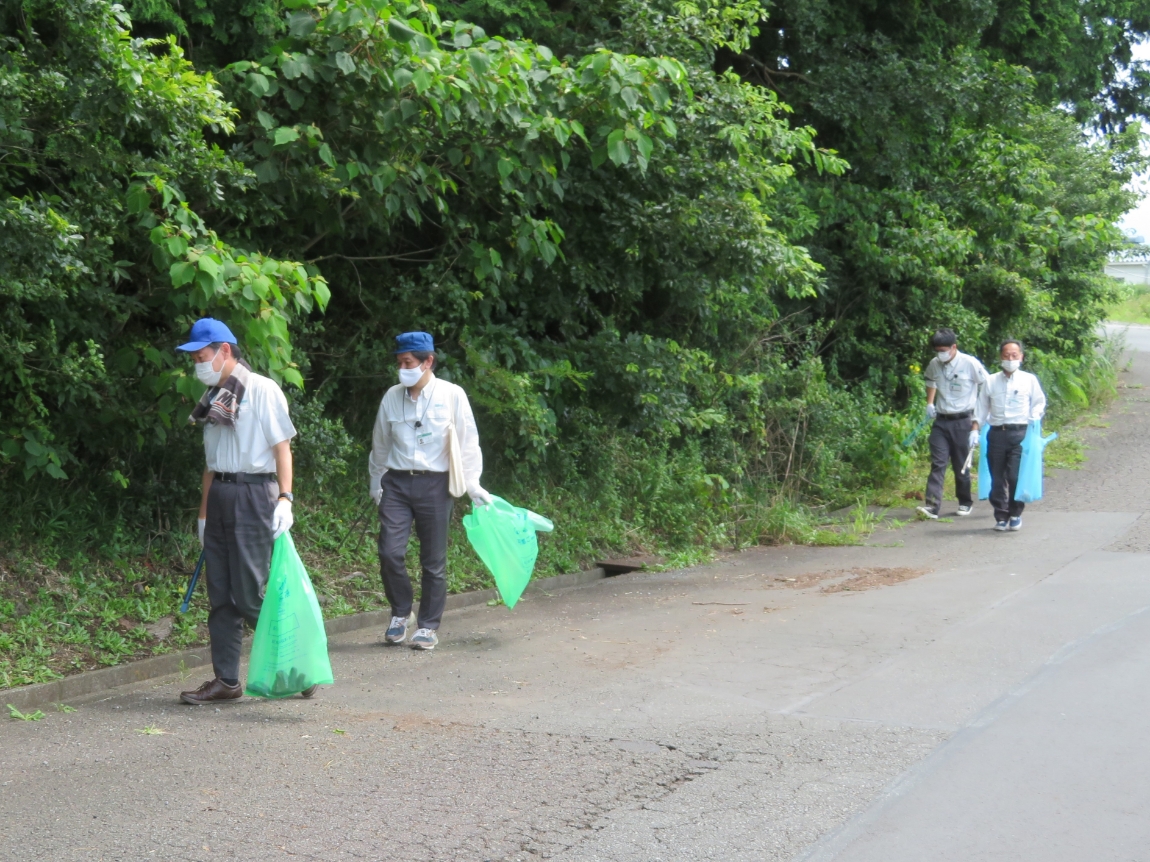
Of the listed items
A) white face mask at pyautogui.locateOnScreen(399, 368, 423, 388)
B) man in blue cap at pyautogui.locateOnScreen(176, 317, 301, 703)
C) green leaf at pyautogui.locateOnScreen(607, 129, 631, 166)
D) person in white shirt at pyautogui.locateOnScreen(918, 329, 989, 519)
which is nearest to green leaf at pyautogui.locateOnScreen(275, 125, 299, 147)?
white face mask at pyautogui.locateOnScreen(399, 368, 423, 388)

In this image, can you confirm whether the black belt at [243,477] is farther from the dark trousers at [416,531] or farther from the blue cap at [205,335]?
the dark trousers at [416,531]

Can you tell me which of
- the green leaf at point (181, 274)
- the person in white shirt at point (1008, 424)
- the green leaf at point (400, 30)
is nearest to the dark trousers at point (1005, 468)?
the person in white shirt at point (1008, 424)

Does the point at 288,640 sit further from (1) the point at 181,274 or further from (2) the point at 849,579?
(2) the point at 849,579

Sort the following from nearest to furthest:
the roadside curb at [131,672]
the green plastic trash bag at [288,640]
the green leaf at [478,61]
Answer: the green plastic trash bag at [288,640], the roadside curb at [131,672], the green leaf at [478,61]

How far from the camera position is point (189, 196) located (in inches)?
310

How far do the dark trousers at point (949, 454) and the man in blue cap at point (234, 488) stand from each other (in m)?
8.56

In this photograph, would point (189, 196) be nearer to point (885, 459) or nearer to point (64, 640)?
point (64, 640)

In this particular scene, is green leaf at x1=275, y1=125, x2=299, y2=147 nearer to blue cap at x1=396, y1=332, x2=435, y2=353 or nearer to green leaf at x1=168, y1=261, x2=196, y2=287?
green leaf at x1=168, y1=261, x2=196, y2=287

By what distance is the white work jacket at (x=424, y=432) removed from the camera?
7.83m

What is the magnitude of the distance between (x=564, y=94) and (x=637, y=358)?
3.09 meters

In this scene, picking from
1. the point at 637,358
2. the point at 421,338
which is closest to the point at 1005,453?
the point at 637,358

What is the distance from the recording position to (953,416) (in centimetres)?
1332

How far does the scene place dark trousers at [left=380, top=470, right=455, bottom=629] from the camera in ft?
25.6

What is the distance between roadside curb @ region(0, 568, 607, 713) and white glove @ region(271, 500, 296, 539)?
1.45 meters
